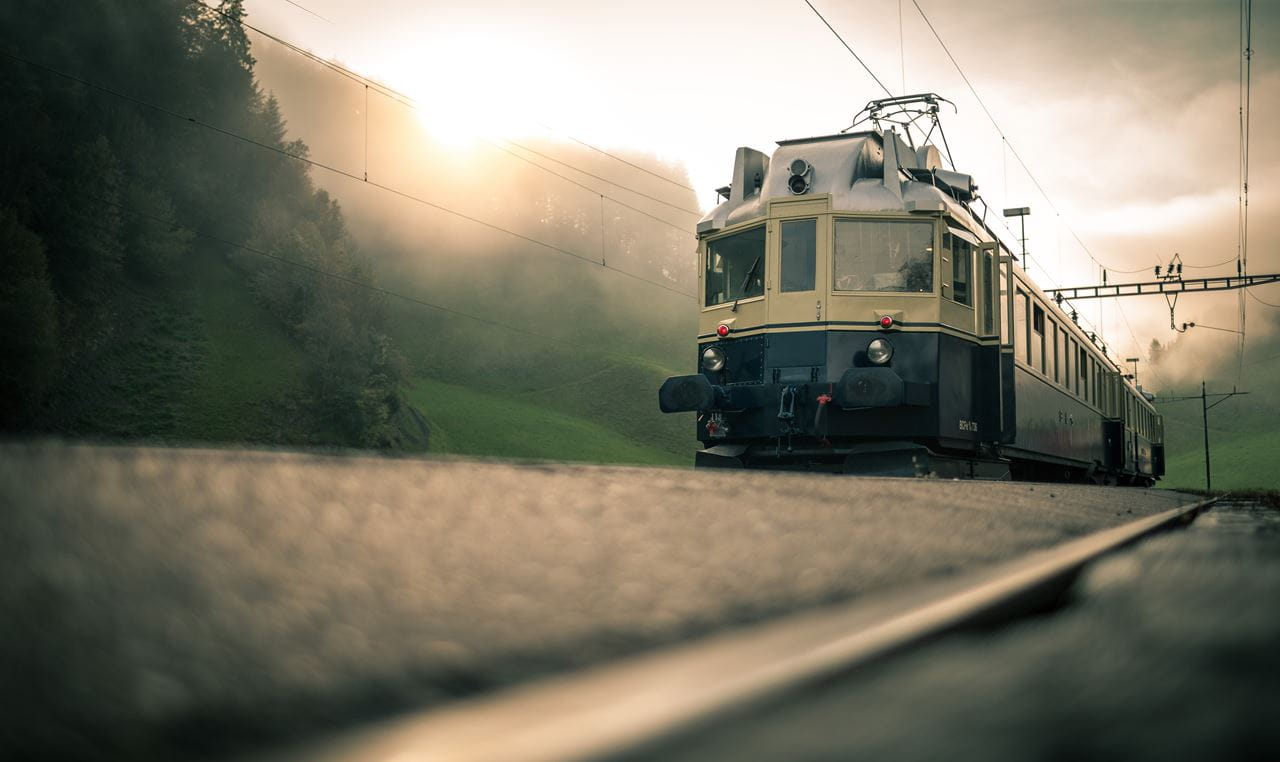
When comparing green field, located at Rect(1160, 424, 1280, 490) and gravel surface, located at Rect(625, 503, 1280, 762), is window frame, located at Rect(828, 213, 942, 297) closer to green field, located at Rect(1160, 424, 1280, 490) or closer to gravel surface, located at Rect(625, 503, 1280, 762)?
gravel surface, located at Rect(625, 503, 1280, 762)

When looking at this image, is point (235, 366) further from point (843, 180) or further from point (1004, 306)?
point (1004, 306)

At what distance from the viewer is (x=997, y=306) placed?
9.73 metres

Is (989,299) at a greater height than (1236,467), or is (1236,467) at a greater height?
(989,299)

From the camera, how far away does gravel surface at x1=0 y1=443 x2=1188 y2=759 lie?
1.05ft

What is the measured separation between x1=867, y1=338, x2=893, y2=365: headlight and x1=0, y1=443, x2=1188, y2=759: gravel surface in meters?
8.22

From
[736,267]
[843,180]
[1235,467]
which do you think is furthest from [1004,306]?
[1235,467]

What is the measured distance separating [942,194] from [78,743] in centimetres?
992

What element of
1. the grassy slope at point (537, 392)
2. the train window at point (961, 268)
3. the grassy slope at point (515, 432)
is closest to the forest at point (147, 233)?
the grassy slope at point (515, 432)

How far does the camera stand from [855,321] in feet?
30.5

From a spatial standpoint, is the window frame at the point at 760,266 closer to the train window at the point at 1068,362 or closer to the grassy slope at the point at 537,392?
the train window at the point at 1068,362

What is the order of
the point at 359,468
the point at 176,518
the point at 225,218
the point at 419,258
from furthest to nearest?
the point at 419,258
the point at 225,218
the point at 359,468
the point at 176,518

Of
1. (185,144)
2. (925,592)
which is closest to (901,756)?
(925,592)

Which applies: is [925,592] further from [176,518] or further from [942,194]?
[942,194]

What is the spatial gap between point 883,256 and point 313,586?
371 inches
